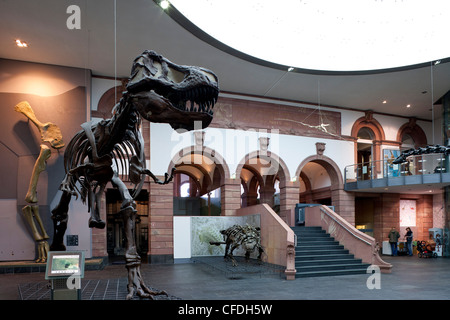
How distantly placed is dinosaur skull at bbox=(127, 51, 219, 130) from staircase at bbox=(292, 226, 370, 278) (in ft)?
23.7

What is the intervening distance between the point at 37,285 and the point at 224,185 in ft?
33.2

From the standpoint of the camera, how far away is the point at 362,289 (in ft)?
28.1

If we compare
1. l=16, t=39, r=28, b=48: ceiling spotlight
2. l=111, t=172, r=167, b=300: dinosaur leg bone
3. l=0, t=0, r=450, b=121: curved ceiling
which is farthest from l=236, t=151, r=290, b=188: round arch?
l=111, t=172, r=167, b=300: dinosaur leg bone

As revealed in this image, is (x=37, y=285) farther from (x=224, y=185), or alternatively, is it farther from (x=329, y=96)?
(x=329, y=96)

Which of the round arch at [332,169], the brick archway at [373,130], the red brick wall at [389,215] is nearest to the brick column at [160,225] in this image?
the round arch at [332,169]

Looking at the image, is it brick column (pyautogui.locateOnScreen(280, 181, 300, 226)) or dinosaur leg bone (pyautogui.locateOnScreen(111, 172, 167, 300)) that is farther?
brick column (pyautogui.locateOnScreen(280, 181, 300, 226))

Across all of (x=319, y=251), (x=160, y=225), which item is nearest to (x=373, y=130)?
(x=319, y=251)

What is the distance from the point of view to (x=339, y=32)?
15.3 meters

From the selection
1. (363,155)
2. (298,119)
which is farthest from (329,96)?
(363,155)

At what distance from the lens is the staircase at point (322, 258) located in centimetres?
1084

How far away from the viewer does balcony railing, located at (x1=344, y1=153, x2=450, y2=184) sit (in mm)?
16219

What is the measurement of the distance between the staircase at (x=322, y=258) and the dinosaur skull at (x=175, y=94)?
722cm

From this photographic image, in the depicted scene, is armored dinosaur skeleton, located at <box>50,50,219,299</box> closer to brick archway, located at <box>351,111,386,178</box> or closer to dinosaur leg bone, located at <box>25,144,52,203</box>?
dinosaur leg bone, located at <box>25,144,52,203</box>

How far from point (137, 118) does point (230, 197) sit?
35.9 feet
